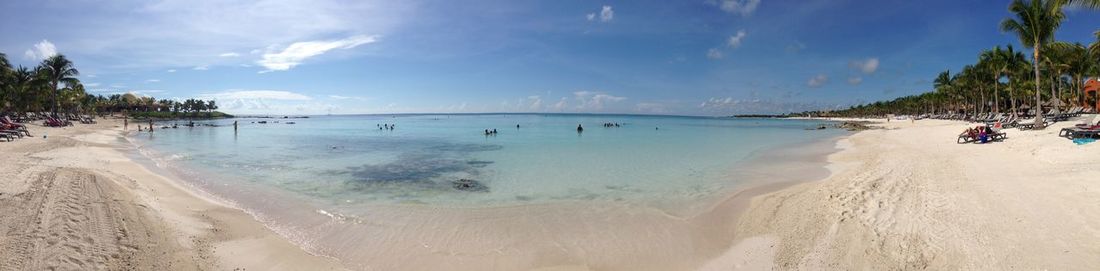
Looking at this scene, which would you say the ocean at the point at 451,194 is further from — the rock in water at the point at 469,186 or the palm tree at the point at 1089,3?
the palm tree at the point at 1089,3

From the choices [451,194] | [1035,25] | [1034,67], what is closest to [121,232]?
[451,194]

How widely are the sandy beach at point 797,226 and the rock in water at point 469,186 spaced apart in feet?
17.2

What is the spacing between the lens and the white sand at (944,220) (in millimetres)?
5977

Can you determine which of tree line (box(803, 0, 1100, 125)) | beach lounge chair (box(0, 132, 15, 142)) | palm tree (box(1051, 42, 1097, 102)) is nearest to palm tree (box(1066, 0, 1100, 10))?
tree line (box(803, 0, 1100, 125))

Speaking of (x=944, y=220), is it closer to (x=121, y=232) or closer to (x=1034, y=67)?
(x=121, y=232)

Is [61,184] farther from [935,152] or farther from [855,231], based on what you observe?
[935,152]

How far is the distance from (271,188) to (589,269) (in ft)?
38.2

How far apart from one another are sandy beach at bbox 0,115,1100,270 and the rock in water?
525 centimetres

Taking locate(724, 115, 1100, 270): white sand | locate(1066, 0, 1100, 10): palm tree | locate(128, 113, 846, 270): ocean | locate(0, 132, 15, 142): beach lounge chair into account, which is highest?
locate(1066, 0, 1100, 10): palm tree

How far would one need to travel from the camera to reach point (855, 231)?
7.54 metres

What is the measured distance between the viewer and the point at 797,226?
8.46m

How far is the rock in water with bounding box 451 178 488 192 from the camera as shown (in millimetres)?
13812

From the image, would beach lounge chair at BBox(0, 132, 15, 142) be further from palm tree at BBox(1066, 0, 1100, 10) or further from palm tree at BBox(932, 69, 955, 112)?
palm tree at BBox(932, 69, 955, 112)

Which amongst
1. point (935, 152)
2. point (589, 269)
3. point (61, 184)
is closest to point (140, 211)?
point (61, 184)
